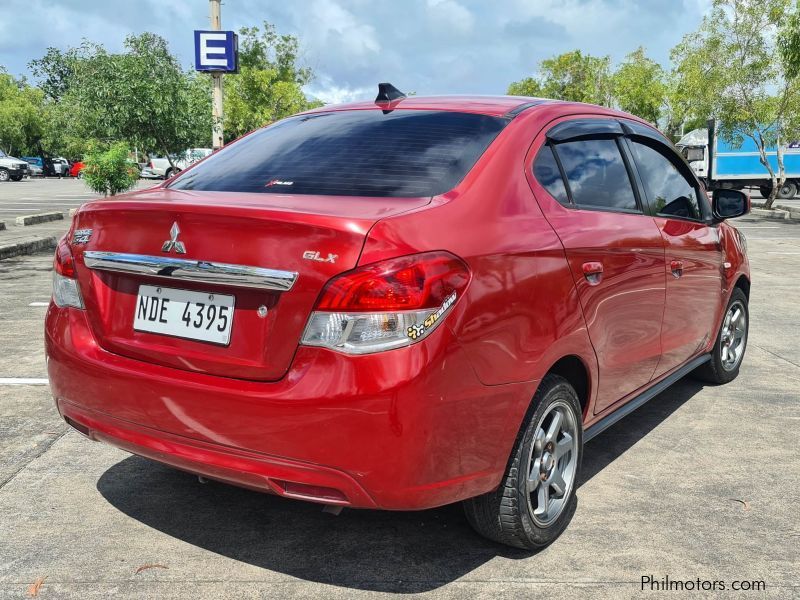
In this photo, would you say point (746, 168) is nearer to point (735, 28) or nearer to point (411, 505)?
point (735, 28)

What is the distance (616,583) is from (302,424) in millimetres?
1277

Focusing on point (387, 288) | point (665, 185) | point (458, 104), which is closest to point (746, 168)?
point (665, 185)

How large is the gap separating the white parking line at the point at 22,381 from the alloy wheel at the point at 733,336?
14.1 ft

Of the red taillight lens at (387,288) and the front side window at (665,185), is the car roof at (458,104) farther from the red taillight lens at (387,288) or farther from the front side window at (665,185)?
the red taillight lens at (387,288)

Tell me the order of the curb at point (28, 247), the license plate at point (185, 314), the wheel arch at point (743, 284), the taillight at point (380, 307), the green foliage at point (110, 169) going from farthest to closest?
the green foliage at point (110, 169), the curb at point (28, 247), the wheel arch at point (743, 284), the license plate at point (185, 314), the taillight at point (380, 307)

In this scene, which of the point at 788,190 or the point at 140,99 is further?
the point at 788,190

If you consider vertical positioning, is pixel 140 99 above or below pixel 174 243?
above

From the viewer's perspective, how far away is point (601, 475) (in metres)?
3.91

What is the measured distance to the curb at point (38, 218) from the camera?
663 inches

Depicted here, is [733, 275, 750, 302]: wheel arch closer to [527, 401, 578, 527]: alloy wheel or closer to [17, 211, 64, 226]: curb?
[527, 401, 578, 527]: alloy wheel

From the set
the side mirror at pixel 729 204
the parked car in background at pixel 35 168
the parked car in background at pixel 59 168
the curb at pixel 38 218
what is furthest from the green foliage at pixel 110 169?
the parked car in background at pixel 59 168

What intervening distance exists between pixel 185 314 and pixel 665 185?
2.73 metres

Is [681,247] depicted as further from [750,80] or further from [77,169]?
[77,169]

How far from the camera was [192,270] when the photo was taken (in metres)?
2.65
